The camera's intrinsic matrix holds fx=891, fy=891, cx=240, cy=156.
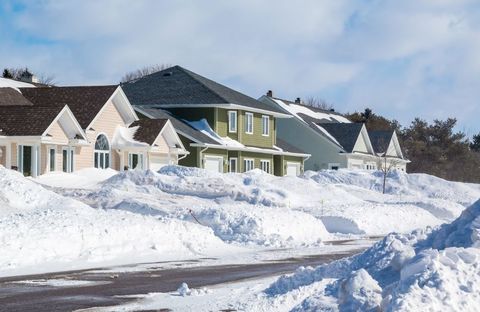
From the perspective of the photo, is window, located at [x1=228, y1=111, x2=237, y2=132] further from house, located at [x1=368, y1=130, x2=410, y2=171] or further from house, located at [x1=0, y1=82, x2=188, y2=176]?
house, located at [x1=368, y1=130, x2=410, y2=171]

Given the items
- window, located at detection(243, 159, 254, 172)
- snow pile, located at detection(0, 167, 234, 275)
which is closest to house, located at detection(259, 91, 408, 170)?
window, located at detection(243, 159, 254, 172)

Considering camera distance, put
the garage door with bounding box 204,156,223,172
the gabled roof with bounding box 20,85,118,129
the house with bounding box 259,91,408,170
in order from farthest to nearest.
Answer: the house with bounding box 259,91,408,170, the garage door with bounding box 204,156,223,172, the gabled roof with bounding box 20,85,118,129

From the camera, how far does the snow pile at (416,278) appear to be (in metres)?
8.95

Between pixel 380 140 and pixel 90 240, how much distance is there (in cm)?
5426

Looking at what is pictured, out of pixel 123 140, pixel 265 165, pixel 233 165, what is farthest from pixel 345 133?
pixel 123 140

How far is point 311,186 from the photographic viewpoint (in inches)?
1661

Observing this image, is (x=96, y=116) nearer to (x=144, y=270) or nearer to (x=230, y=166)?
(x=230, y=166)

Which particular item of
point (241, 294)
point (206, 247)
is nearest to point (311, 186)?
point (206, 247)

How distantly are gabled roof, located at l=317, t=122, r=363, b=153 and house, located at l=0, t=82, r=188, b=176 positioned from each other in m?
19.7

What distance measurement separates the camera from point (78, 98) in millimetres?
44531

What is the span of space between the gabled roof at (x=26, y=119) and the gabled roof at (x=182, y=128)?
35.3ft

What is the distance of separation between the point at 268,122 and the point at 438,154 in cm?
3487

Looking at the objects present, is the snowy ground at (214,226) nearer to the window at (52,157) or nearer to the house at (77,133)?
the window at (52,157)

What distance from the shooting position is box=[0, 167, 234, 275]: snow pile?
1805 cm
